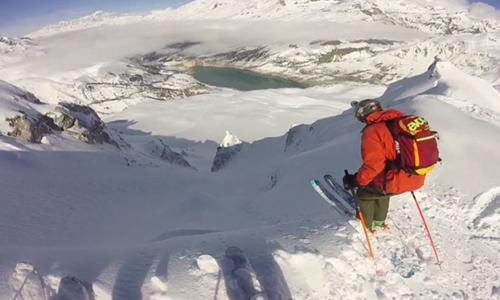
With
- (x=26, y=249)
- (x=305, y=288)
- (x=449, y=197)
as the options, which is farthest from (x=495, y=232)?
(x=26, y=249)

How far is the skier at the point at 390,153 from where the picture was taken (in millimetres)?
5316

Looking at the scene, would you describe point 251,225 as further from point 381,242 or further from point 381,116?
point 381,116

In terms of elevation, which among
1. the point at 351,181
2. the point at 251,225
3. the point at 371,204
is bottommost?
the point at 251,225

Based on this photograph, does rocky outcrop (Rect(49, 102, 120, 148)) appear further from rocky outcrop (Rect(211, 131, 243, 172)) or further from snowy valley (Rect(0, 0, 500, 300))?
rocky outcrop (Rect(211, 131, 243, 172))

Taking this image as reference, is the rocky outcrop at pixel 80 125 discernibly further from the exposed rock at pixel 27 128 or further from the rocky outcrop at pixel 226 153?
the rocky outcrop at pixel 226 153

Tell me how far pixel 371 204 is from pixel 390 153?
122cm

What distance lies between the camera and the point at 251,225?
35.6 feet

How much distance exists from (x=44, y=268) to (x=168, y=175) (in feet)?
63.9

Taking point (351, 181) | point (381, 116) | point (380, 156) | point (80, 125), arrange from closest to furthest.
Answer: point (380, 156) < point (381, 116) < point (351, 181) < point (80, 125)

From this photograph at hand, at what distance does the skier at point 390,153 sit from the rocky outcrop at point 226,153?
30715 millimetres

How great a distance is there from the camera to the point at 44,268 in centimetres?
608

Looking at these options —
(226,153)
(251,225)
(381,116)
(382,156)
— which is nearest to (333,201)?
(382,156)

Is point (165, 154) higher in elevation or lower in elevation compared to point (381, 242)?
lower

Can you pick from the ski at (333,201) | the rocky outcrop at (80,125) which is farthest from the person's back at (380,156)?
the rocky outcrop at (80,125)
